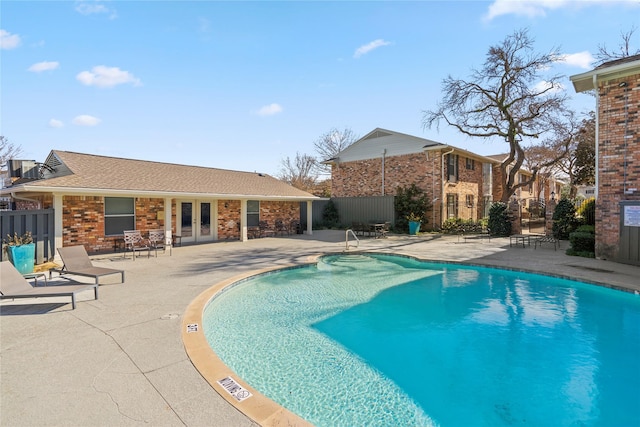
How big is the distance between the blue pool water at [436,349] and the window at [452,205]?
12856mm

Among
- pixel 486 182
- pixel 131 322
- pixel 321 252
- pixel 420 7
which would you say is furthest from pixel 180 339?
pixel 486 182

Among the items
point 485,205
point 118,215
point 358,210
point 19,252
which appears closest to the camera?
point 19,252

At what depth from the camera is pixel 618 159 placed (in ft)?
32.0

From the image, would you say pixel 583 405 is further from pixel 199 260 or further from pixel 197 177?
pixel 197 177

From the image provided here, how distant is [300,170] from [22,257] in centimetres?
3577

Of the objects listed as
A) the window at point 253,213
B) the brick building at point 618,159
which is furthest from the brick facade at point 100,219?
the brick building at point 618,159

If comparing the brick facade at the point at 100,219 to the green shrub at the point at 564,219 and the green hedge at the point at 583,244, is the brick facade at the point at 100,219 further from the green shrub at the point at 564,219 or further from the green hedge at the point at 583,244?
the green shrub at the point at 564,219

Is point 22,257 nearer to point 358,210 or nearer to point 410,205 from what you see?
point 358,210

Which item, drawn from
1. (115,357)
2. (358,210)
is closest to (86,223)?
(115,357)

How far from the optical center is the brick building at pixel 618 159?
A: 928cm

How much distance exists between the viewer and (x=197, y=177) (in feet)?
51.2

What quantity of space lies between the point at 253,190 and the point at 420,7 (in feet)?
35.0

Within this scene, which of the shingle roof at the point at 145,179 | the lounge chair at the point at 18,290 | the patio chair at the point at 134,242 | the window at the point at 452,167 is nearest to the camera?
the lounge chair at the point at 18,290

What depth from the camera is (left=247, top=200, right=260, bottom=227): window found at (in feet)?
55.5
